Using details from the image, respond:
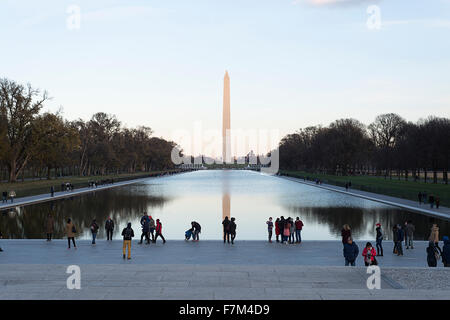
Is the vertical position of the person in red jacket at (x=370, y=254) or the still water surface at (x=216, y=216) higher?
the person in red jacket at (x=370, y=254)

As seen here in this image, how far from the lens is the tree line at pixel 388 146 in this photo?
7206 centimetres

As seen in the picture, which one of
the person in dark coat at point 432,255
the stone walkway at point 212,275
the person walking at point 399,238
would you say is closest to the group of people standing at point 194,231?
the stone walkway at point 212,275

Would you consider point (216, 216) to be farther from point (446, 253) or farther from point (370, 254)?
point (446, 253)

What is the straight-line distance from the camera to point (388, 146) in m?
108

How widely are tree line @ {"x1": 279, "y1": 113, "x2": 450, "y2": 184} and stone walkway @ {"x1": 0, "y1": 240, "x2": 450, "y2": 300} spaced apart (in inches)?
2330

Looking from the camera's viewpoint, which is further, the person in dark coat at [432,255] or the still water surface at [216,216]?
the still water surface at [216,216]

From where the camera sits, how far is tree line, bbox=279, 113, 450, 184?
236 feet

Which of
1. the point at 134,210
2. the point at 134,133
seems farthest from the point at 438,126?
the point at 134,133

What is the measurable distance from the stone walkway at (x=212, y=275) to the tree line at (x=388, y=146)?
5918 centimetres

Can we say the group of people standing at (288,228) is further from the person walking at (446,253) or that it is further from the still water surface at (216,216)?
the person walking at (446,253)
